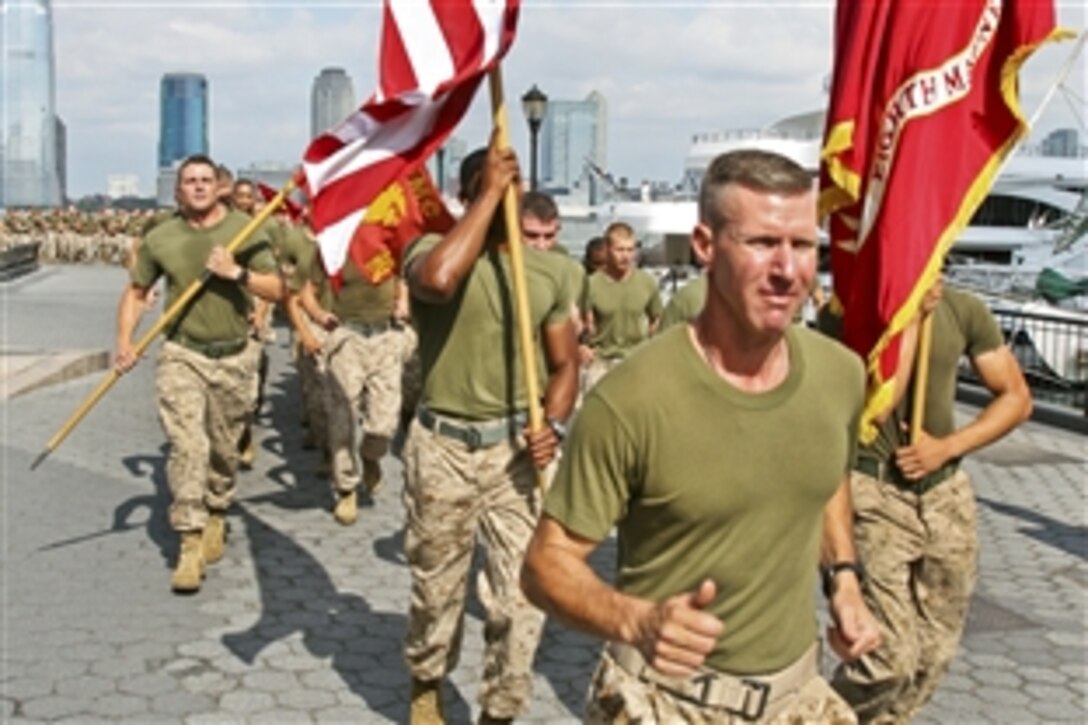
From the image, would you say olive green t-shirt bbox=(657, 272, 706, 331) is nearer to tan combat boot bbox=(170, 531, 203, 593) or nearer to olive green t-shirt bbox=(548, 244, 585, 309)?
olive green t-shirt bbox=(548, 244, 585, 309)

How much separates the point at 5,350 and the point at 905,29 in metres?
15.8

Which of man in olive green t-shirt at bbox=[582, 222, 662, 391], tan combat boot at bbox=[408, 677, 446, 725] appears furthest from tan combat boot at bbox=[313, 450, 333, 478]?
tan combat boot at bbox=[408, 677, 446, 725]

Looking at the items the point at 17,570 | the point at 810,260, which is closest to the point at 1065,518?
the point at 17,570

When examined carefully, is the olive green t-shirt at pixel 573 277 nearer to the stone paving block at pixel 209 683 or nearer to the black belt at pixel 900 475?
the black belt at pixel 900 475

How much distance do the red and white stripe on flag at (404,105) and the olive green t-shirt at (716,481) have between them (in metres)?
2.62

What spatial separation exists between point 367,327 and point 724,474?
7016mm

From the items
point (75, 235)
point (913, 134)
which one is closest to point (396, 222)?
point (913, 134)

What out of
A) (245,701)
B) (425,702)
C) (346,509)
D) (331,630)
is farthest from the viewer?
(346,509)

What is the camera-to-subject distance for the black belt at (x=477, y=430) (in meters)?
5.18

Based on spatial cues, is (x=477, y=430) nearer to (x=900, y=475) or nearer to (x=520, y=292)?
(x=520, y=292)

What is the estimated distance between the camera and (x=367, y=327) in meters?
9.66

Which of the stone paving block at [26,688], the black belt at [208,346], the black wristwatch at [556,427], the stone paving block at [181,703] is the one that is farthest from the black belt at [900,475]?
the black belt at [208,346]

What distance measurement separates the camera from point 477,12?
→ 5.30 meters

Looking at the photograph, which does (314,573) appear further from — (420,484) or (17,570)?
(420,484)
